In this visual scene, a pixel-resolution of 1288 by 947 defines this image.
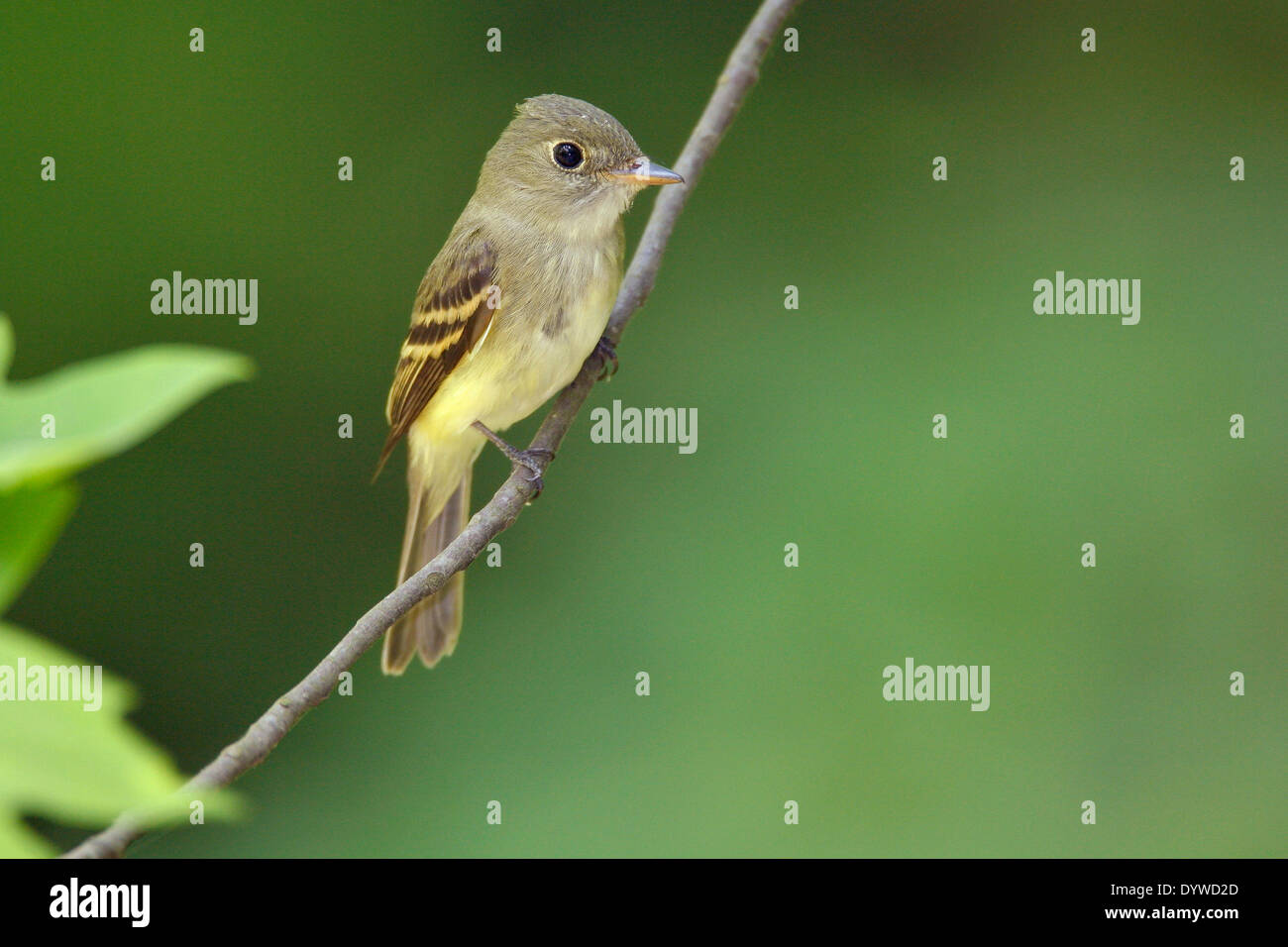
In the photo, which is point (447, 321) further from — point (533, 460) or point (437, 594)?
point (437, 594)

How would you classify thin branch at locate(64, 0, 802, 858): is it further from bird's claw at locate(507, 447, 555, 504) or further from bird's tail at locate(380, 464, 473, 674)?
bird's tail at locate(380, 464, 473, 674)

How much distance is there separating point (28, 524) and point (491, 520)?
84cm

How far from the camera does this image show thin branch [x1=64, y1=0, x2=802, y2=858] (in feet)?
1.92

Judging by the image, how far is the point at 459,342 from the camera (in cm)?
187

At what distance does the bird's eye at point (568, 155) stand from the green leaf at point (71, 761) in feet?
5.22

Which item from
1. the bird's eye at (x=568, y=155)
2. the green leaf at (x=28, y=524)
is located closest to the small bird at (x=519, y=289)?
the bird's eye at (x=568, y=155)

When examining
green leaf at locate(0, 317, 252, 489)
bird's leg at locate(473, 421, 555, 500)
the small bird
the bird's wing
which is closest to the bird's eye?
the small bird

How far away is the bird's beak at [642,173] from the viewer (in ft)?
5.56

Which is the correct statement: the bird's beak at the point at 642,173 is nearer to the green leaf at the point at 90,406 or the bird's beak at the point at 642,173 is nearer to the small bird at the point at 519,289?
the small bird at the point at 519,289

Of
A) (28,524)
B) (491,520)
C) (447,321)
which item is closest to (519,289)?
(447,321)

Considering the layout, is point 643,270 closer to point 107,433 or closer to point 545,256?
point 545,256

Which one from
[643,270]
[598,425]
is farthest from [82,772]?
[598,425]

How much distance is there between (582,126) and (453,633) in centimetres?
79

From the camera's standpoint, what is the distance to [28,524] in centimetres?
39
